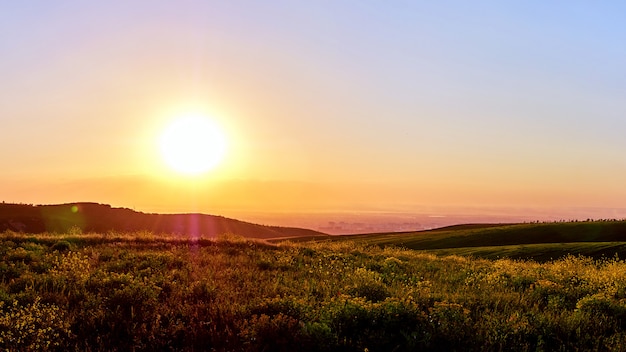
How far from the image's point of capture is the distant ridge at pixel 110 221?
10069 cm

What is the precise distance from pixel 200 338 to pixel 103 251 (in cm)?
1212

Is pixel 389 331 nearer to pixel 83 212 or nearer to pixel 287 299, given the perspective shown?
pixel 287 299

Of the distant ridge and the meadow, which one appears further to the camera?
the distant ridge

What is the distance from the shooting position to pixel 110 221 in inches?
5059

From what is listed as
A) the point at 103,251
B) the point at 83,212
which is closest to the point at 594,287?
the point at 103,251

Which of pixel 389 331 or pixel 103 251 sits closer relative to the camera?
pixel 389 331

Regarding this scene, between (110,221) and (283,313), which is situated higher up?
(283,313)

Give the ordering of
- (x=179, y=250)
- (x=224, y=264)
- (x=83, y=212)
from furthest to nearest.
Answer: (x=83, y=212)
(x=179, y=250)
(x=224, y=264)

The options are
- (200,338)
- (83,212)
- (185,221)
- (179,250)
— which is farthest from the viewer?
(185,221)

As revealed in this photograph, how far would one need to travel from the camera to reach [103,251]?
60.4 ft

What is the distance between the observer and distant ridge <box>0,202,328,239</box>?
330 feet

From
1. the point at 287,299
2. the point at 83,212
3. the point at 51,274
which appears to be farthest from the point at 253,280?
the point at 83,212

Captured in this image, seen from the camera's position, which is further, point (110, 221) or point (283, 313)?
point (110, 221)

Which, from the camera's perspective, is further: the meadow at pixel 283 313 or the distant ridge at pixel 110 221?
the distant ridge at pixel 110 221
